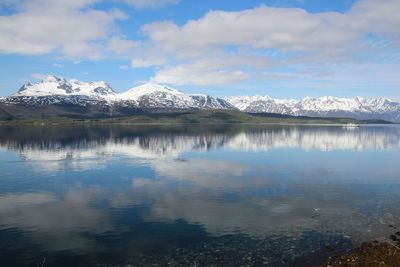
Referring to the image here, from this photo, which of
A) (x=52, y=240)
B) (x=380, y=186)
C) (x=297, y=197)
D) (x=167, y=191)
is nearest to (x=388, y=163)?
(x=380, y=186)

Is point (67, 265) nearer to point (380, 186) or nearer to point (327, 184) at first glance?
point (327, 184)

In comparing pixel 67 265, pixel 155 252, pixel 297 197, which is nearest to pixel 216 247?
pixel 155 252

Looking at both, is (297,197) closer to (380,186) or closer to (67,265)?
(380,186)

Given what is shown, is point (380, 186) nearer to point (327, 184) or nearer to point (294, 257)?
point (327, 184)

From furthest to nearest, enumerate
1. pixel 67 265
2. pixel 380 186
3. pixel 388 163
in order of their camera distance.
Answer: pixel 388 163, pixel 380 186, pixel 67 265

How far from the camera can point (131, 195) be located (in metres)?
43.5

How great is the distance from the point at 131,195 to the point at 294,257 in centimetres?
2413

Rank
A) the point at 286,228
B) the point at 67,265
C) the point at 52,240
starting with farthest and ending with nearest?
the point at 286,228, the point at 52,240, the point at 67,265

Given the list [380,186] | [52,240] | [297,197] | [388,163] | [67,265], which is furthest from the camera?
[388,163]

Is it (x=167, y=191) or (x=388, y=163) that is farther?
(x=388, y=163)

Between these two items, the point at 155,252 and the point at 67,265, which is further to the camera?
the point at 155,252

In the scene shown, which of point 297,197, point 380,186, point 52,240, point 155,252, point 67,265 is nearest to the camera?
point 67,265

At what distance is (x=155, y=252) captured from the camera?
86.9ft

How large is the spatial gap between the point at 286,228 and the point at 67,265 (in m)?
19.2
